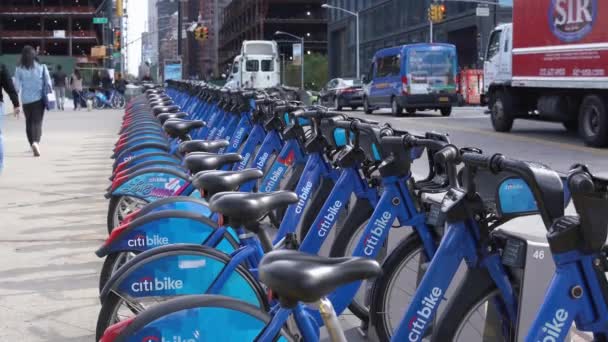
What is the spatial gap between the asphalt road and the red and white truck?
485mm

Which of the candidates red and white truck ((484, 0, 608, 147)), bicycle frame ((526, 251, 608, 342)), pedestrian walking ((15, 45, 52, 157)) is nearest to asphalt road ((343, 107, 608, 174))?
red and white truck ((484, 0, 608, 147))

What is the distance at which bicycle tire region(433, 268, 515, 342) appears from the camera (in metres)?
3.18

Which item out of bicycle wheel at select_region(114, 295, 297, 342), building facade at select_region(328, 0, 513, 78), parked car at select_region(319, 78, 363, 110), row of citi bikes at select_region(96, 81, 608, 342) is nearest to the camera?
row of citi bikes at select_region(96, 81, 608, 342)

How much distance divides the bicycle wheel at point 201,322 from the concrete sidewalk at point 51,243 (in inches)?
90.5

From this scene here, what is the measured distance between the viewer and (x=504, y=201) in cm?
311

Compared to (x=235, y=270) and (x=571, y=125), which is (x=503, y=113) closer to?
(x=571, y=125)

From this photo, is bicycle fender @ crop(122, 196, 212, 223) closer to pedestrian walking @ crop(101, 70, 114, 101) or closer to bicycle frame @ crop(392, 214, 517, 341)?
bicycle frame @ crop(392, 214, 517, 341)

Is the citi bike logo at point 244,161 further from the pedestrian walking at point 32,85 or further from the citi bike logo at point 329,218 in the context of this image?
the pedestrian walking at point 32,85

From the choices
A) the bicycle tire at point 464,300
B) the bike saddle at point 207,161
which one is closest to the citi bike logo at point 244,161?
the bike saddle at point 207,161

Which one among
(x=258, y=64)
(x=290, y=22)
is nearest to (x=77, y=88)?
(x=258, y=64)

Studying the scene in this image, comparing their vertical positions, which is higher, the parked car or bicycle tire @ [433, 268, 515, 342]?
the parked car

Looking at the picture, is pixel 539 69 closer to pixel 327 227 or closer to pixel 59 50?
pixel 327 227

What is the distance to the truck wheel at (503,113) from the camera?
2211 centimetres

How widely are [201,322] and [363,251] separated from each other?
1.48 meters
